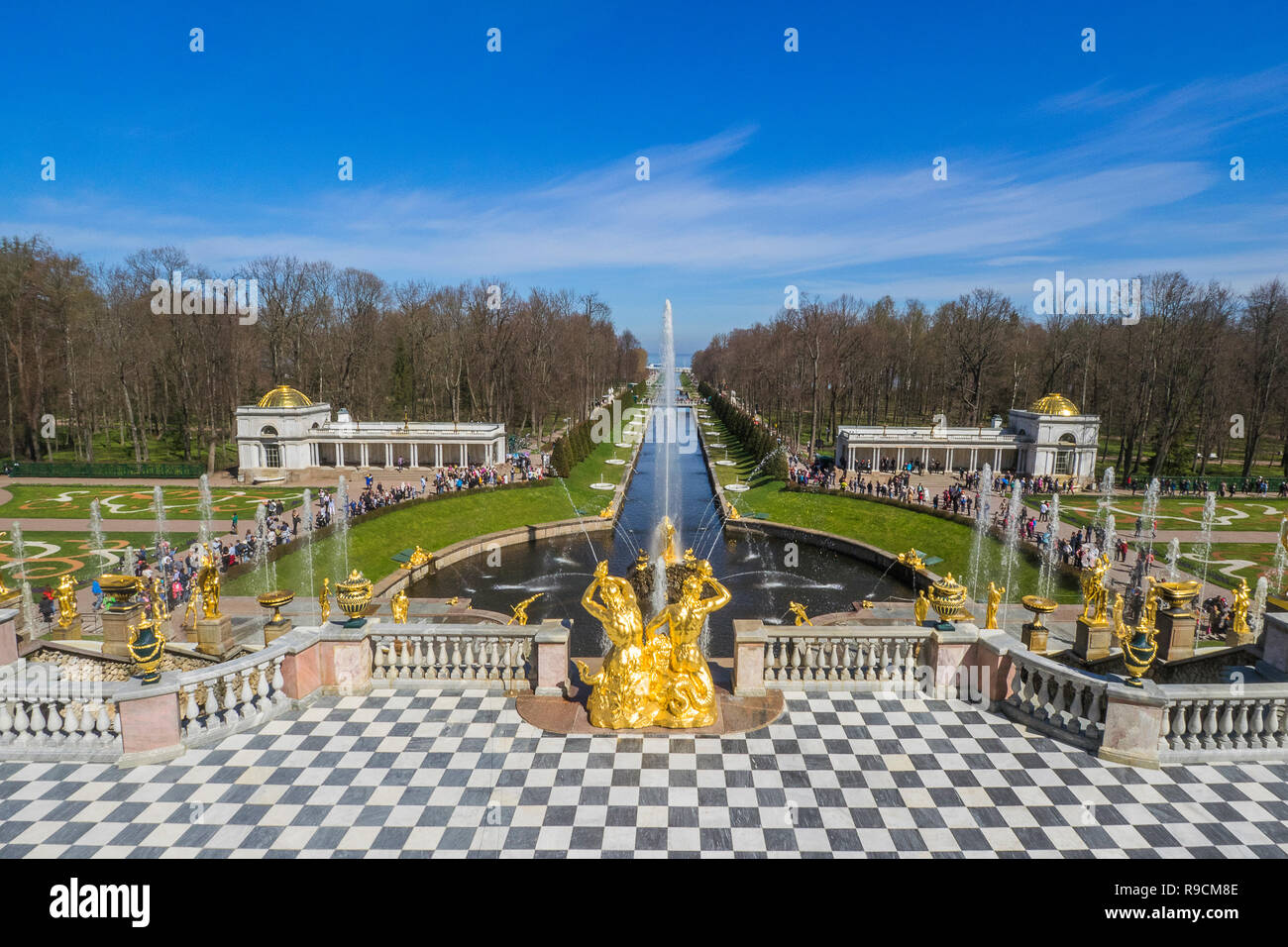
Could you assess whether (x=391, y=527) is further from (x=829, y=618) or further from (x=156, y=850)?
(x=156, y=850)

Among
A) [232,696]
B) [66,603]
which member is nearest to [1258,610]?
[232,696]

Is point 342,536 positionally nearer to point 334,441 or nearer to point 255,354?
point 334,441

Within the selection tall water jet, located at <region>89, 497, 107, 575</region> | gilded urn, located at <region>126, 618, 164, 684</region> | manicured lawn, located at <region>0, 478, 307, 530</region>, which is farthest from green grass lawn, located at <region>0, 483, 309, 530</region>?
gilded urn, located at <region>126, 618, 164, 684</region>

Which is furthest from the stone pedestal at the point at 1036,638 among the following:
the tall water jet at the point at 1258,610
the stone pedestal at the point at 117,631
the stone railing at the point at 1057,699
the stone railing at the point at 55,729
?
the stone pedestal at the point at 117,631

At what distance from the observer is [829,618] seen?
23.4 metres

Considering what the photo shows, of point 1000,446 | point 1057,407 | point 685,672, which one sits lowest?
point 685,672

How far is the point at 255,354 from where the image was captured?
63.0 meters

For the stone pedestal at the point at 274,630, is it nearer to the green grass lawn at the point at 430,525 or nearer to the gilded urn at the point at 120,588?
the gilded urn at the point at 120,588

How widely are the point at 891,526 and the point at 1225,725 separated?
1117 inches

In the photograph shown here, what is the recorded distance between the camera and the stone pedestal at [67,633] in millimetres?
18219

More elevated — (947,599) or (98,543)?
→ (947,599)

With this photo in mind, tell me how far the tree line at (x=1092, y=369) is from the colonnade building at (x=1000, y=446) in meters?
3.63

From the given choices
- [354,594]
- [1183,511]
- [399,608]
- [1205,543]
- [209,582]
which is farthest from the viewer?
[1183,511]
